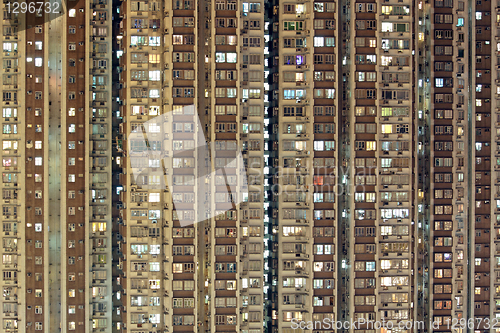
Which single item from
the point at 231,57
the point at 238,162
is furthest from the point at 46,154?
the point at 231,57
